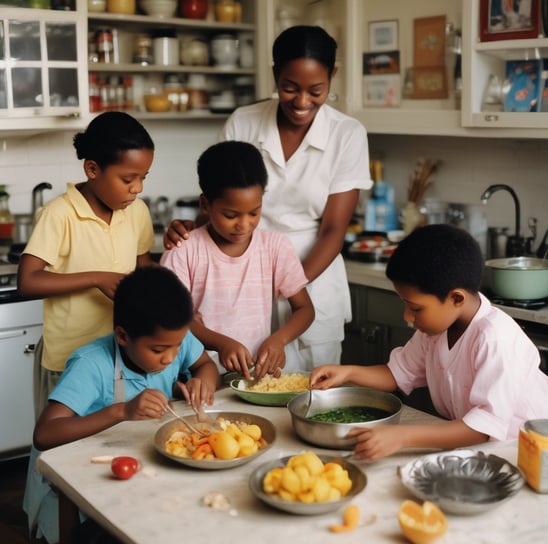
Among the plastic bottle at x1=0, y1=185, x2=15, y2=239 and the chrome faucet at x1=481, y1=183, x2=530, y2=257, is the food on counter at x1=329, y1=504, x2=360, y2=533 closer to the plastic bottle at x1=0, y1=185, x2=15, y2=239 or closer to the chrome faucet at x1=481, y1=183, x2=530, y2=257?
the chrome faucet at x1=481, y1=183, x2=530, y2=257

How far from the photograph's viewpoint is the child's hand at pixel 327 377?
2.10 m

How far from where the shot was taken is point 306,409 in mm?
2000

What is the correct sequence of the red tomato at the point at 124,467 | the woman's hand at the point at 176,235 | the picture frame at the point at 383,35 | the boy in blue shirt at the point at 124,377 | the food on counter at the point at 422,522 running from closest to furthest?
the food on counter at the point at 422,522
the red tomato at the point at 124,467
the boy in blue shirt at the point at 124,377
the woman's hand at the point at 176,235
the picture frame at the point at 383,35

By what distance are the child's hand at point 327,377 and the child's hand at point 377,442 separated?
0.34 meters

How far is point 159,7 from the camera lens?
425cm

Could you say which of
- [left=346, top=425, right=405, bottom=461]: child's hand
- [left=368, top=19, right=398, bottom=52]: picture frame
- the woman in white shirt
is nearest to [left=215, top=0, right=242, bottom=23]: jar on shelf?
[left=368, top=19, right=398, bottom=52]: picture frame

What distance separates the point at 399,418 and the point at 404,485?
0.32 m

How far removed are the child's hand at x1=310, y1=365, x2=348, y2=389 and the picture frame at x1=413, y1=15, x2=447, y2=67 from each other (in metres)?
1.99

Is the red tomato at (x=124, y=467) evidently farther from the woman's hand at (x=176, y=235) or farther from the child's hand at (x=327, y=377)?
the woman's hand at (x=176, y=235)

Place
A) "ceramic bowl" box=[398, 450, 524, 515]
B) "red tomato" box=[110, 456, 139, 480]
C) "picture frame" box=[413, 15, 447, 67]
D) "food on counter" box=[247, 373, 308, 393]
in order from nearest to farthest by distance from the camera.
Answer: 1. "ceramic bowl" box=[398, 450, 524, 515]
2. "red tomato" box=[110, 456, 139, 480]
3. "food on counter" box=[247, 373, 308, 393]
4. "picture frame" box=[413, 15, 447, 67]

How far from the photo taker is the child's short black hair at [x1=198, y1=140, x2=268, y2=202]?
2.36 m

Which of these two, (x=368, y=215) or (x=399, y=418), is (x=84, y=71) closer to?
(x=368, y=215)

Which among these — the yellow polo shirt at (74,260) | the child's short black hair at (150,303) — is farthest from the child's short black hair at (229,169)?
the child's short black hair at (150,303)

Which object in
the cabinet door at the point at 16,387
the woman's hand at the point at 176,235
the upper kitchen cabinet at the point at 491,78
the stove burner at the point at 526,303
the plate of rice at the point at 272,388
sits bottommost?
the cabinet door at the point at 16,387
